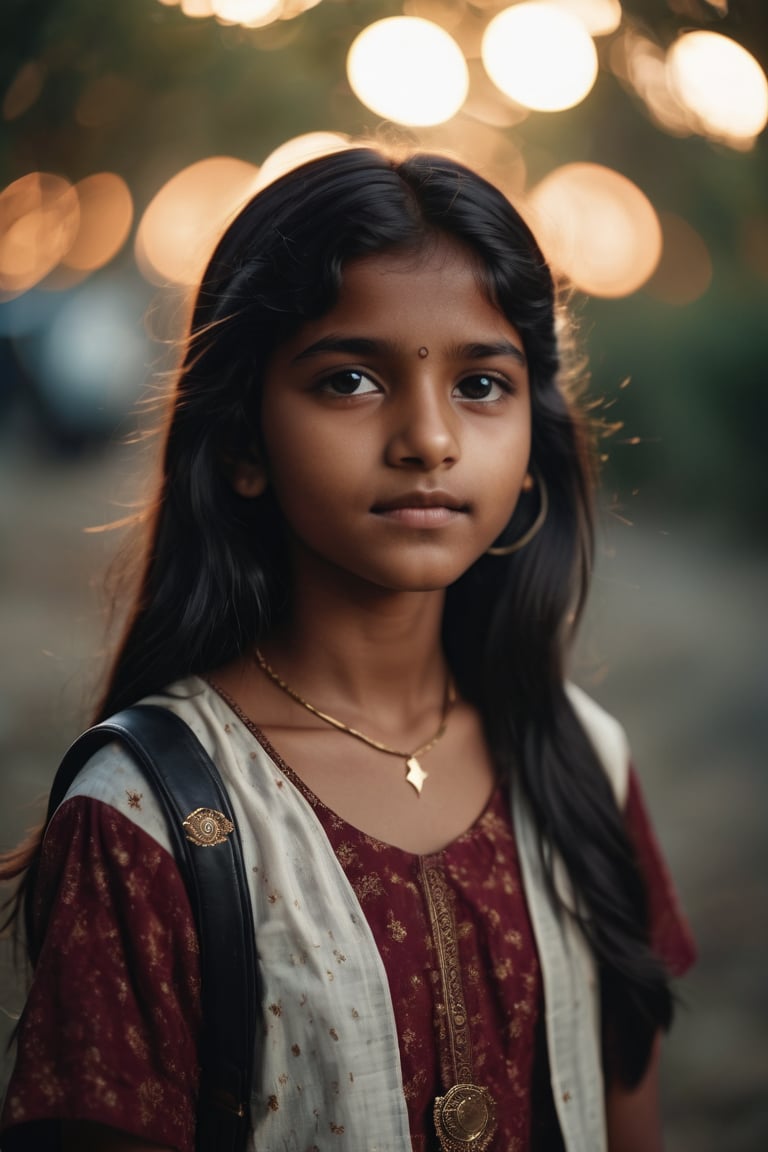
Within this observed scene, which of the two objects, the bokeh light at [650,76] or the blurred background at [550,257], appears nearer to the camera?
the blurred background at [550,257]

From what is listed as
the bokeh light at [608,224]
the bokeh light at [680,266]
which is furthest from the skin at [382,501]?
the bokeh light at [680,266]

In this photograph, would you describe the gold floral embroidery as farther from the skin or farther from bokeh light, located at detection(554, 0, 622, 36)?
bokeh light, located at detection(554, 0, 622, 36)

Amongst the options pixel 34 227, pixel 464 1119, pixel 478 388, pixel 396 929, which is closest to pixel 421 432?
pixel 478 388

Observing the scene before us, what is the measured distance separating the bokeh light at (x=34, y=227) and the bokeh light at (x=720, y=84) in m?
1.41

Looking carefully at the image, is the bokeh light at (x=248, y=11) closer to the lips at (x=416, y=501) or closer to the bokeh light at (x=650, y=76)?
the bokeh light at (x=650, y=76)

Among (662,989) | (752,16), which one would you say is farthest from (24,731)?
(752,16)

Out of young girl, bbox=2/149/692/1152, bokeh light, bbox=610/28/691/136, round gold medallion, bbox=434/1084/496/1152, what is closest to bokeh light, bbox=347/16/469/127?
bokeh light, bbox=610/28/691/136

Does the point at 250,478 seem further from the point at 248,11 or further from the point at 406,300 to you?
the point at 248,11

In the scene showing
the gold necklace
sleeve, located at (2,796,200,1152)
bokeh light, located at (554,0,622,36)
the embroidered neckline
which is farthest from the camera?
bokeh light, located at (554,0,622,36)

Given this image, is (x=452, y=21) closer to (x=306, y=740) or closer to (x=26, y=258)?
(x=26, y=258)

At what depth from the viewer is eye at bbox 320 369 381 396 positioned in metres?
1.39

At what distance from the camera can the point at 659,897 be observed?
73.2 inches

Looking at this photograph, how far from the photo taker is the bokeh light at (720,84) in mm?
2342

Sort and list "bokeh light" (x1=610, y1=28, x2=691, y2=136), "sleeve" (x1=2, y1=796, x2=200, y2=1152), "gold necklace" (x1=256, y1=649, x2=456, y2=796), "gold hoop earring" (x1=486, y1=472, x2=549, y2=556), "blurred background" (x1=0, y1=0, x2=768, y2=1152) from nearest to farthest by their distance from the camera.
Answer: "sleeve" (x1=2, y1=796, x2=200, y2=1152)
"gold necklace" (x1=256, y1=649, x2=456, y2=796)
"gold hoop earring" (x1=486, y1=472, x2=549, y2=556)
"blurred background" (x1=0, y1=0, x2=768, y2=1152)
"bokeh light" (x1=610, y1=28, x2=691, y2=136)
